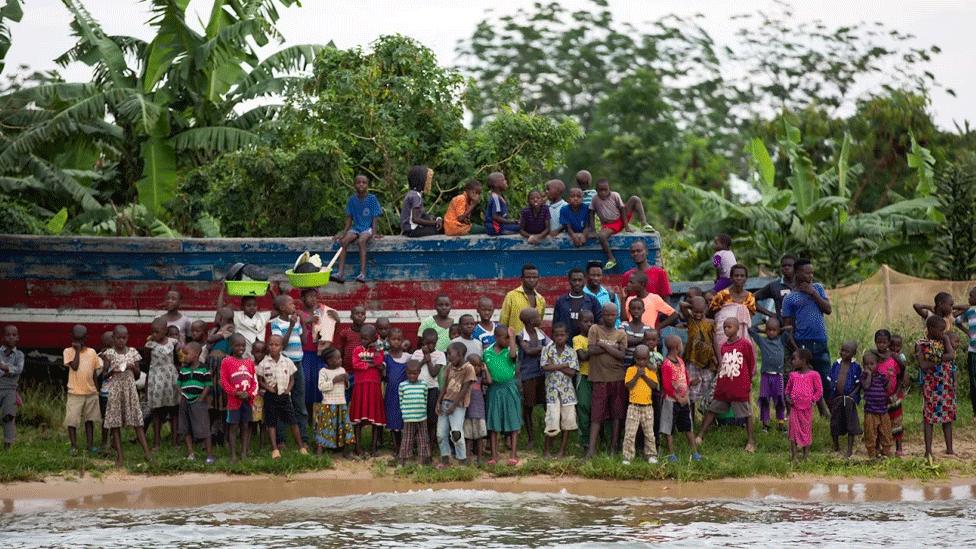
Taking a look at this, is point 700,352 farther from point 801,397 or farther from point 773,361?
point 801,397

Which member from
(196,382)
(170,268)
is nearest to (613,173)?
(170,268)

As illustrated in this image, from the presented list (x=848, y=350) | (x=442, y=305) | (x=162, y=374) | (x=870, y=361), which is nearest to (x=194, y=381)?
(x=162, y=374)

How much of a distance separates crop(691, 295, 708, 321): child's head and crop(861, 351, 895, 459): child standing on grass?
1552 mm

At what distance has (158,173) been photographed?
776 inches

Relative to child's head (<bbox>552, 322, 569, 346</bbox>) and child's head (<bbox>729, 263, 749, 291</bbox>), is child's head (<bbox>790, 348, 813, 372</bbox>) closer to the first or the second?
child's head (<bbox>729, 263, 749, 291</bbox>)

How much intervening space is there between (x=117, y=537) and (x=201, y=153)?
1088 cm

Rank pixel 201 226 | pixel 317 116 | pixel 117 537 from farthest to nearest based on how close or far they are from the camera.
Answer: pixel 201 226 < pixel 317 116 < pixel 117 537

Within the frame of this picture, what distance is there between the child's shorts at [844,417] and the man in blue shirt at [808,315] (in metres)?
0.37

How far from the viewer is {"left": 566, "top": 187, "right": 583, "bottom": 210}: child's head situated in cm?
1344

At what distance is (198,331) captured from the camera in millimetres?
12422

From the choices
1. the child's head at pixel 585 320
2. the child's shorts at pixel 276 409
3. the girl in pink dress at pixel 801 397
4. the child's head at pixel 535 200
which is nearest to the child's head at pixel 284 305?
the child's shorts at pixel 276 409

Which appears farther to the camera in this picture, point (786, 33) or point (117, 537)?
point (786, 33)

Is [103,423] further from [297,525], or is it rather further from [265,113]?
[265,113]

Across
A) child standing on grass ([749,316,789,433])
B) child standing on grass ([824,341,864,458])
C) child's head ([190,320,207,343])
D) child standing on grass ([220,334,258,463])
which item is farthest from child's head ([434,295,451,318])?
child standing on grass ([824,341,864,458])
